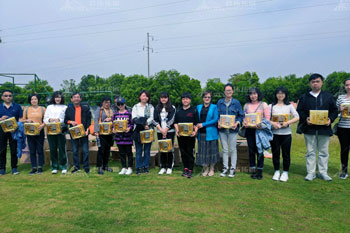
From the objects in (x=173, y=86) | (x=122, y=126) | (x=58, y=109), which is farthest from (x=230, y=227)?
Result: (x=173, y=86)

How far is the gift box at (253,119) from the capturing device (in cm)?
515

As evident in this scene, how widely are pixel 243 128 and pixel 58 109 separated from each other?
433cm

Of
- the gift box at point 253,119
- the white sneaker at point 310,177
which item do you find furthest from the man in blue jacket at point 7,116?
the white sneaker at point 310,177

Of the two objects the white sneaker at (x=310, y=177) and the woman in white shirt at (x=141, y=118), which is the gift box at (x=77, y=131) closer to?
the woman in white shirt at (x=141, y=118)

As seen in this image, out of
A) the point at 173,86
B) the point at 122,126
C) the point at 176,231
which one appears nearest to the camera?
the point at 176,231

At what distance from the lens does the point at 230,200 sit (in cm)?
430

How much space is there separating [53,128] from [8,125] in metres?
1.08

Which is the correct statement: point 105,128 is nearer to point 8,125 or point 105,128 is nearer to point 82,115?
point 82,115

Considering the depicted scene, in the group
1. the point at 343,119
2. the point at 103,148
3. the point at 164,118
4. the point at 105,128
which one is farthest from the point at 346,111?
the point at 103,148

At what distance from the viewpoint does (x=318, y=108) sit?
5125 millimetres

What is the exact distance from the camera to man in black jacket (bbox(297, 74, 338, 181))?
5102 millimetres

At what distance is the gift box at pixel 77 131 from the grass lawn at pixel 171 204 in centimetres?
95

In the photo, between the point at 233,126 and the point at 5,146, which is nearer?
the point at 233,126

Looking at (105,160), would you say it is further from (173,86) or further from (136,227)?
(173,86)
